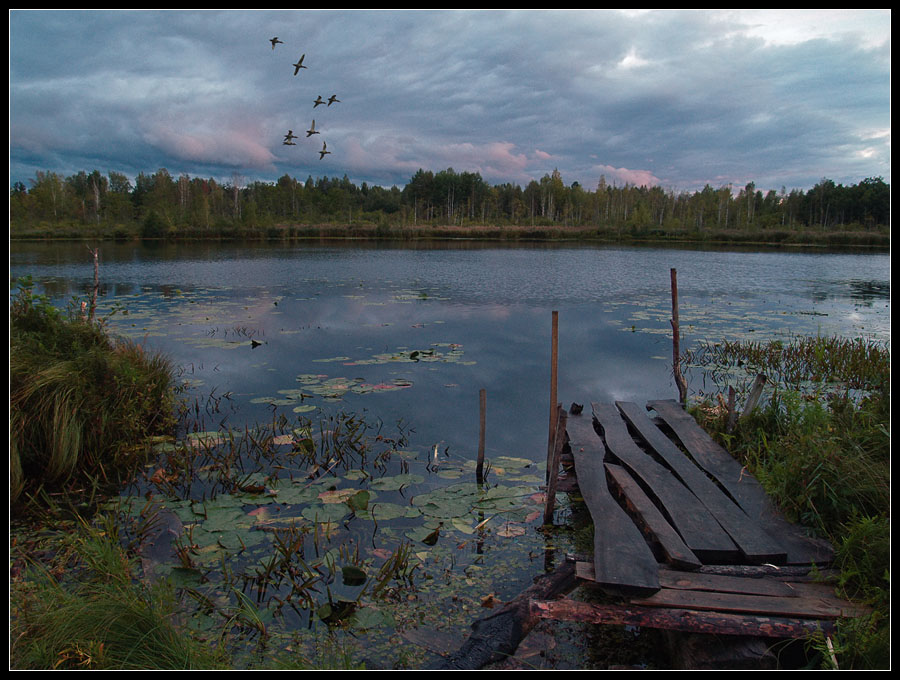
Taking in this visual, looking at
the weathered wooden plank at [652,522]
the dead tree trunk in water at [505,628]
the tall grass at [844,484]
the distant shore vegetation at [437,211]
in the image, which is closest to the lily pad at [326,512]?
the dead tree trunk in water at [505,628]

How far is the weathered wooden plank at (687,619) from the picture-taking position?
3.06 metres

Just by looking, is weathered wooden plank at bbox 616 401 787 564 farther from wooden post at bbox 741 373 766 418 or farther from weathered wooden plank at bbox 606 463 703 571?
wooden post at bbox 741 373 766 418

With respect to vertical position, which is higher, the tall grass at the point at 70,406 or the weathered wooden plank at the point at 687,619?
the tall grass at the point at 70,406

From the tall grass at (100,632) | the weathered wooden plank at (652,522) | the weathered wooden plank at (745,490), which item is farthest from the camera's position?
the weathered wooden plank at (745,490)

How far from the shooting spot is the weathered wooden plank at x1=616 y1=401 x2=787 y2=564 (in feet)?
12.3

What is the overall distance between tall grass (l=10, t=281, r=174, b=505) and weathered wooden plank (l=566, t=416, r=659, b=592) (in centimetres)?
453

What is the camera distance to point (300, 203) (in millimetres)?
101125

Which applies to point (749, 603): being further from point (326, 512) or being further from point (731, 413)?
point (731, 413)

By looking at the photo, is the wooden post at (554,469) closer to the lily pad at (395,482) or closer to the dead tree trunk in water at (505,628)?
the dead tree trunk in water at (505,628)

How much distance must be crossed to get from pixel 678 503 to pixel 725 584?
1115mm

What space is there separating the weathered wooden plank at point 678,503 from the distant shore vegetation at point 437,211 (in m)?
63.0

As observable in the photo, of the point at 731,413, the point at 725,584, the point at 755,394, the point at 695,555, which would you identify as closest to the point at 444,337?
the point at 731,413

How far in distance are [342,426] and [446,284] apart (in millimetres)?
17452

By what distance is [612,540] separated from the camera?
388cm
